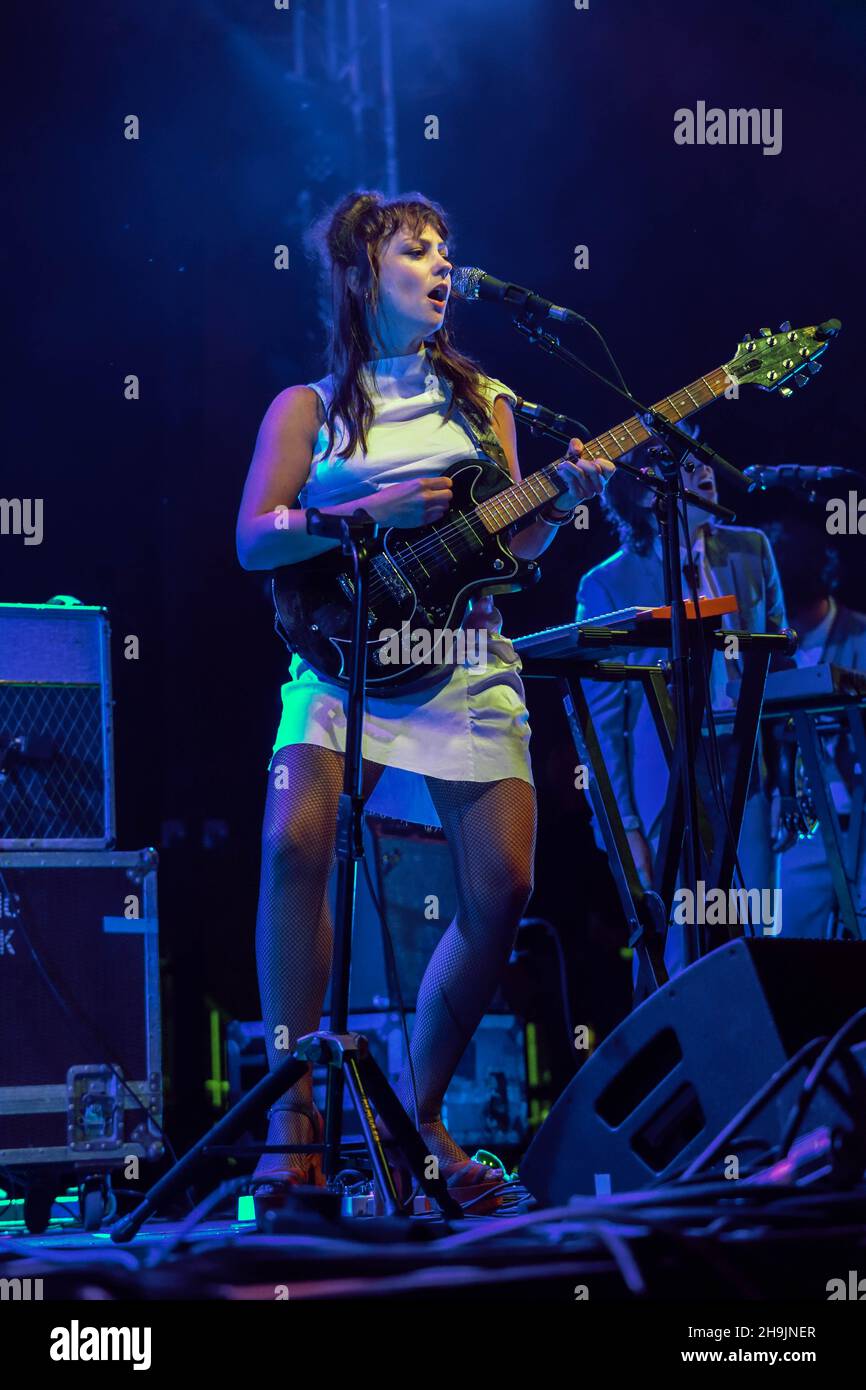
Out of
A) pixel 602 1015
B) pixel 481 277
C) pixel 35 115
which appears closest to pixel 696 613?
pixel 481 277

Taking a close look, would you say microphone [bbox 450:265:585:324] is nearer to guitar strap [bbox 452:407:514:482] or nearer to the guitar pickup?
guitar strap [bbox 452:407:514:482]

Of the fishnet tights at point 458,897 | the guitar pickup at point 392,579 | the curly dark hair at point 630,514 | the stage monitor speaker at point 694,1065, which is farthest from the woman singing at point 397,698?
the curly dark hair at point 630,514

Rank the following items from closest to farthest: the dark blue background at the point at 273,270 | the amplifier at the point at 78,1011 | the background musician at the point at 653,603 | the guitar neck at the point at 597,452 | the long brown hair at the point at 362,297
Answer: the guitar neck at the point at 597,452
the long brown hair at the point at 362,297
the amplifier at the point at 78,1011
the background musician at the point at 653,603
the dark blue background at the point at 273,270

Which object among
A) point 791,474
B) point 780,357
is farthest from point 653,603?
point 780,357

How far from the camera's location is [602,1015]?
549cm

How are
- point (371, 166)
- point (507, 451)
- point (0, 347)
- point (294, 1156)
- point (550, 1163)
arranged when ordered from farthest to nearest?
point (371, 166) → point (0, 347) → point (507, 451) → point (294, 1156) → point (550, 1163)

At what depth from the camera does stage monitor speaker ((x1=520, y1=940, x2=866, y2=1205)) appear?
2.15 metres

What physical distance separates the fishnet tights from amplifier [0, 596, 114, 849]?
0.90m

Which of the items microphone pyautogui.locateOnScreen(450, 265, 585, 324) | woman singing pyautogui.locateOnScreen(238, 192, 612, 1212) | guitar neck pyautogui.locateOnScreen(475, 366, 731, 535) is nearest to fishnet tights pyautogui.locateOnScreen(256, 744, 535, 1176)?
woman singing pyautogui.locateOnScreen(238, 192, 612, 1212)

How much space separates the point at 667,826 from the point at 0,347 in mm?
2751

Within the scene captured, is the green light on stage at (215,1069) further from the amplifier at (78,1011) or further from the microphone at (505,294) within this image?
the microphone at (505,294)

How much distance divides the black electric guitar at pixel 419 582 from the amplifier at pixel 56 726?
876mm

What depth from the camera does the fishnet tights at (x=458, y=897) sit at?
2932 millimetres
